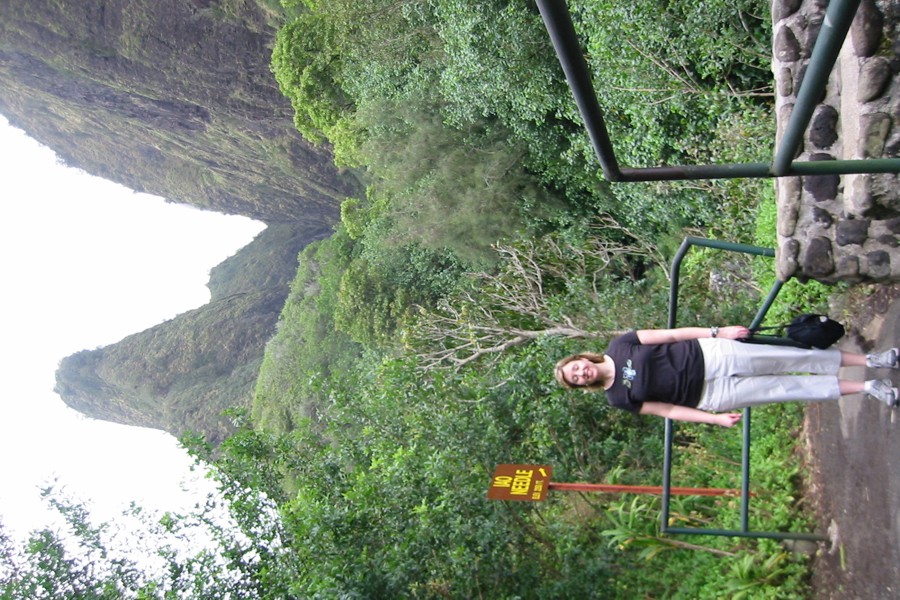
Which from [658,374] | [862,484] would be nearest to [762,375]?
[658,374]

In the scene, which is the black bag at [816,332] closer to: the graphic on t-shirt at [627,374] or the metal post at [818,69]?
the graphic on t-shirt at [627,374]

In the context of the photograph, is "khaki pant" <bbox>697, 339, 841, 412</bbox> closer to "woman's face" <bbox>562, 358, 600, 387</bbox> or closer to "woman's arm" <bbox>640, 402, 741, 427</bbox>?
"woman's arm" <bbox>640, 402, 741, 427</bbox>

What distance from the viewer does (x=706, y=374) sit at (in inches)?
159

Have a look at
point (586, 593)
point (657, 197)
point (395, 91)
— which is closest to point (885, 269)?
point (586, 593)

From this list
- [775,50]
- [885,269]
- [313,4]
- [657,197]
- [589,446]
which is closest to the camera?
[885,269]

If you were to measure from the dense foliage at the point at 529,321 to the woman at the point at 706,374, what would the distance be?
1438 mm

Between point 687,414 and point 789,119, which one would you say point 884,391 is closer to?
point 687,414

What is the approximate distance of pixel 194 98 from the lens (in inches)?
985

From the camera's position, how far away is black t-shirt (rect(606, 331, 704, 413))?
159 inches

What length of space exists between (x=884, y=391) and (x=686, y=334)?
3.45 ft

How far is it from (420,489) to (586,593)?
5.77 ft

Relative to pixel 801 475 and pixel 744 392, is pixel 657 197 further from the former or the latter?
pixel 744 392

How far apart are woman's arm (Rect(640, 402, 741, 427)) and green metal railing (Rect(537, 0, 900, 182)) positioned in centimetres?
235

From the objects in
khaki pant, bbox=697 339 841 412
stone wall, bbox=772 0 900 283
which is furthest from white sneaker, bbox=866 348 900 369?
stone wall, bbox=772 0 900 283
